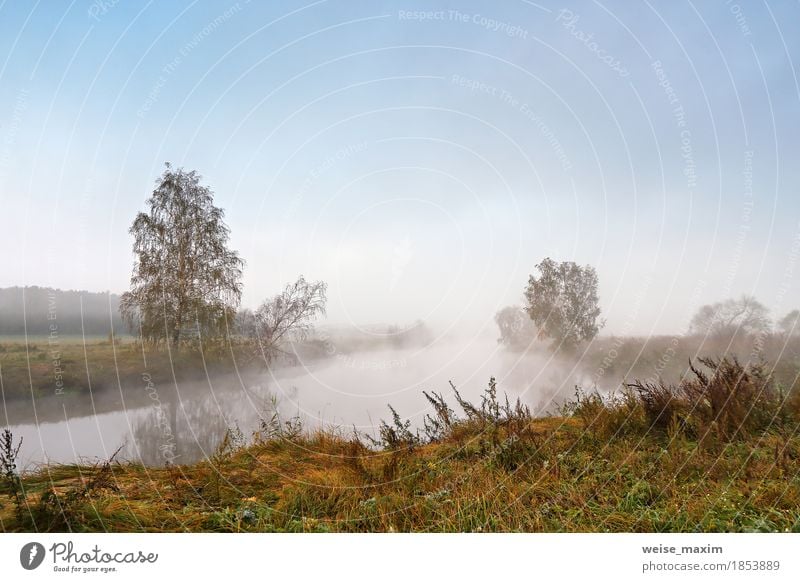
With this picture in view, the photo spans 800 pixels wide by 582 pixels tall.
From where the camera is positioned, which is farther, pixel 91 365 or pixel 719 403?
pixel 91 365

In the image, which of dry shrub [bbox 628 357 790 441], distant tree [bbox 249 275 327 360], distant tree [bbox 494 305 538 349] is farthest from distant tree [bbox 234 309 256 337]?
dry shrub [bbox 628 357 790 441]

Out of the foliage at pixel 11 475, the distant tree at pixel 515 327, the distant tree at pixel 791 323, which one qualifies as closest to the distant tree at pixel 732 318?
the distant tree at pixel 791 323

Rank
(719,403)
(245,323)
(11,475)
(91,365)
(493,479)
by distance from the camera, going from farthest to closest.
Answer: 1. (245,323)
2. (91,365)
3. (719,403)
4. (493,479)
5. (11,475)

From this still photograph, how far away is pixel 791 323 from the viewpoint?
4.73 m

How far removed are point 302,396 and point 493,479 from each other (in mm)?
2810

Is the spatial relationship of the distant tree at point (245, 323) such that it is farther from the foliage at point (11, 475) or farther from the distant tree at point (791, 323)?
the distant tree at point (791, 323)

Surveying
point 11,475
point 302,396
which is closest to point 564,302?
point 302,396

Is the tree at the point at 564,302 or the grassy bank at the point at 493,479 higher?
the tree at the point at 564,302

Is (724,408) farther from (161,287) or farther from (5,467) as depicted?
(5,467)

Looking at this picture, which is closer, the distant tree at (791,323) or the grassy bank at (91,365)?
the grassy bank at (91,365)

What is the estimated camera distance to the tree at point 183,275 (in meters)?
4.68

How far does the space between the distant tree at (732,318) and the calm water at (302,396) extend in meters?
2.15

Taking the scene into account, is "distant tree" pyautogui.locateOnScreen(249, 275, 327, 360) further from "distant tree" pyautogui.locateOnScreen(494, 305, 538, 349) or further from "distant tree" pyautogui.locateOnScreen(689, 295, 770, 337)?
"distant tree" pyautogui.locateOnScreen(689, 295, 770, 337)

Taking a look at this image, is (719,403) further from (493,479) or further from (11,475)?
(11,475)
